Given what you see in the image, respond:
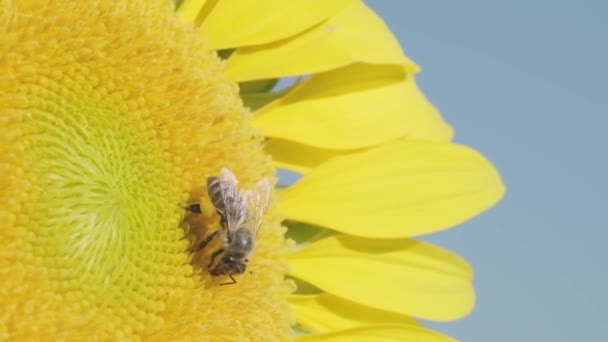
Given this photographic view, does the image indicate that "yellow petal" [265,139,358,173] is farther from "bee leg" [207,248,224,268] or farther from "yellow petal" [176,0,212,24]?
"bee leg" [207,248,224,268]

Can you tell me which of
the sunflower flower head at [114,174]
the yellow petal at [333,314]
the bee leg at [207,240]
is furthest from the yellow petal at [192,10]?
the yellow petal at [333,314]

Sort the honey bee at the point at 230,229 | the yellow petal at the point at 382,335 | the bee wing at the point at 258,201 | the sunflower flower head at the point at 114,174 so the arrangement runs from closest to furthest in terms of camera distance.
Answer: the sunflower flower head at the point at 114,174 → the honey bee at the point at 230,229 → the bee wing at the point at 258,201 → the yellow petal at the point at 382,335

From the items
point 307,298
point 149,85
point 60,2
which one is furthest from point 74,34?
point 307,298

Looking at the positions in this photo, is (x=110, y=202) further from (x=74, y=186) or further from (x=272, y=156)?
(x=272, y=156)

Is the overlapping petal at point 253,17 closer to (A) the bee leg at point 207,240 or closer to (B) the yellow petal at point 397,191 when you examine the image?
(B) the yellow petal at point 397,191

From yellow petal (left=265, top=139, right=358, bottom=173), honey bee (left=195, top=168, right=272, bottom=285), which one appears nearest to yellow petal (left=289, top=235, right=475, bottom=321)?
yellow petal (left=265, top=139, right=358, bottom=173)
